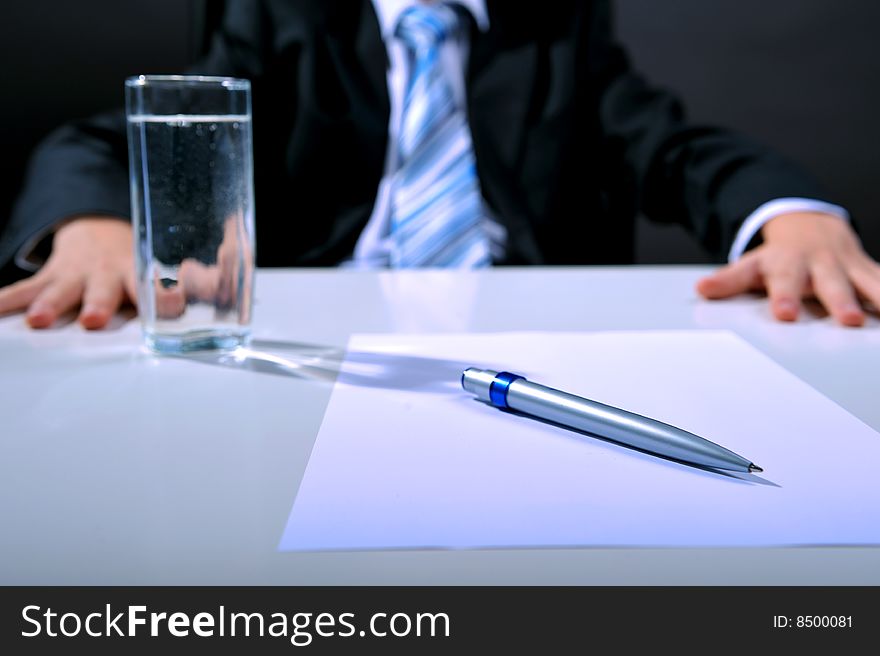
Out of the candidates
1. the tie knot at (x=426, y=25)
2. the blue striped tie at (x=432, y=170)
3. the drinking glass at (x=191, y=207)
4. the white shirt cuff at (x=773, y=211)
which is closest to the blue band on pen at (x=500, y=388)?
the drinking glass at (x=191, y=207)

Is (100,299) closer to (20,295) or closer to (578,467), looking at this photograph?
(20,295)

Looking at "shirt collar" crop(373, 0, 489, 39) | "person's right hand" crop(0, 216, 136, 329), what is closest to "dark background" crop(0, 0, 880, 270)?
"shirt collar" crop(373, 0, 489, 39)

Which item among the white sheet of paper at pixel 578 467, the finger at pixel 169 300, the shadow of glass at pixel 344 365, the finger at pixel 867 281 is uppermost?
the finger at pixel 169 300

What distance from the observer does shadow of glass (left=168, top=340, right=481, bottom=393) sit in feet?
1.38

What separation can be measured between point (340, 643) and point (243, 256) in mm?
280

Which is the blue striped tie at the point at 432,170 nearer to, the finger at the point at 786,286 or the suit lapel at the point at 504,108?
the suit lapel at the point at 504,108

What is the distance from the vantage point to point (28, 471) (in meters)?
0.31

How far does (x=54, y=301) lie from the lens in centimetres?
56

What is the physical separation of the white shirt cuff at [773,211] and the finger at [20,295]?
541 millimetres

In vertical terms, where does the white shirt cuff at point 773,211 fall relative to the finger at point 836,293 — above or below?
above

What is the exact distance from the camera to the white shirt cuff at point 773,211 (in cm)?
70

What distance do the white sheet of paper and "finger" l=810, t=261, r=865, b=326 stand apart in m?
0.11

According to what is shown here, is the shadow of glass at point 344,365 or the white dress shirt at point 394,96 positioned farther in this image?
the white dress shirt at point 394,96

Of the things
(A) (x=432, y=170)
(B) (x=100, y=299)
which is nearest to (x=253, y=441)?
(B) (x=100, y=299)
